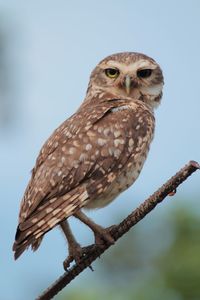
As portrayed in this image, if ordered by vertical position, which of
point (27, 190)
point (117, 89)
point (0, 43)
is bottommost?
point (27, 190)

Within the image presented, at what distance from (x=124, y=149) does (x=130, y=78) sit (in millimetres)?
829

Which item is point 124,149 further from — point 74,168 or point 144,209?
point 144,209

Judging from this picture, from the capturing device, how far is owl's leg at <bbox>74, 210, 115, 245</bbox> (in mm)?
4790

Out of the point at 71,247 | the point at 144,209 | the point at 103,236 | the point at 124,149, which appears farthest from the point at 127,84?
the point at 144,209

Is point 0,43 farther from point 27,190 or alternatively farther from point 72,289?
point 27,190

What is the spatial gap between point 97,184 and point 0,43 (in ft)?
18.4

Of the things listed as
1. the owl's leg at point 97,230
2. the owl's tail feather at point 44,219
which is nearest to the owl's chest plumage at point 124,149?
the owl's leg at point 97,230

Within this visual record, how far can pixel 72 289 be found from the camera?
7340 millimetres

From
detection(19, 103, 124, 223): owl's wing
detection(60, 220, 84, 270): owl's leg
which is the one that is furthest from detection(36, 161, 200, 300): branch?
detection(60, 220, 84, 270): owl's leg

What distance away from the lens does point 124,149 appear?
5.54m

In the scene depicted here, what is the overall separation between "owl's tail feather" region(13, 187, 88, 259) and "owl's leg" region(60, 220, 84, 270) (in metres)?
0.22

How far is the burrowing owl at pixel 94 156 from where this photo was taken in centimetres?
492

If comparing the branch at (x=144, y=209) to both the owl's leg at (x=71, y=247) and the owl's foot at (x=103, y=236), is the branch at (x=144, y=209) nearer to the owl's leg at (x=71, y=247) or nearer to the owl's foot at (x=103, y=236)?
the owl's foot at (x=103, y=236)

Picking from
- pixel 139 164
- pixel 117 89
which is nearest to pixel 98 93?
pixel 117 89
